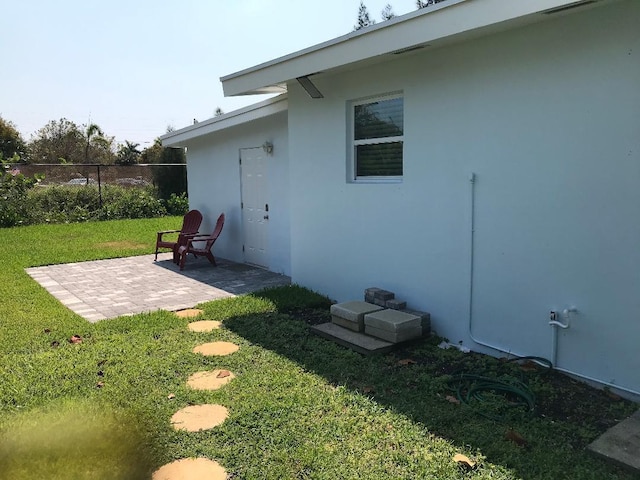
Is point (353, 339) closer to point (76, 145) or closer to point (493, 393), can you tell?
point (493, 393)

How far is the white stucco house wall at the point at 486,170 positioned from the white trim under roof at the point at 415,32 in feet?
0.05

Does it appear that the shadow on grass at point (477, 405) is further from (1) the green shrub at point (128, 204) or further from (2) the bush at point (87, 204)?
(1) the green shrub at point (128, 204)

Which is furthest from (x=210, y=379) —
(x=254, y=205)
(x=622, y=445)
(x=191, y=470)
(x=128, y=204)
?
(x=128, y=204)

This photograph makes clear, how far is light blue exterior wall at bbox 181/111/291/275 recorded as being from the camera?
8078 millimetres

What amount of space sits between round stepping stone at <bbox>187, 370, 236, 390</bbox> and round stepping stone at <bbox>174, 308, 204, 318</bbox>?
5.96ft

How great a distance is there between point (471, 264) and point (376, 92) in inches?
88.0

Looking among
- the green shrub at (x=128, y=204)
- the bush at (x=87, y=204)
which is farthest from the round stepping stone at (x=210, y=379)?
the green shrub at (x=128, y=204)

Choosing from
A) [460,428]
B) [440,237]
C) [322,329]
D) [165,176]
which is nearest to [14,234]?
[165,176]

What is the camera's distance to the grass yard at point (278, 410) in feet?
8.84

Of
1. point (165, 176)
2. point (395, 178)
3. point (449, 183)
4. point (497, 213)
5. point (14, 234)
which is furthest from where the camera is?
point (165, 176)

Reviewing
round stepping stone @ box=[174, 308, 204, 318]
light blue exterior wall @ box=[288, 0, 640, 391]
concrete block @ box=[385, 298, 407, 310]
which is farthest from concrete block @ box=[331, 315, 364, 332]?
round stepping stone @ box=[174, 308, 204, 318]

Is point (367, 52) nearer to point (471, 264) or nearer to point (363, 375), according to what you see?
point (471, 264)

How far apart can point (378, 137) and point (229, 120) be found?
13.6 feet

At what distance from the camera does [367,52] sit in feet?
15.9
